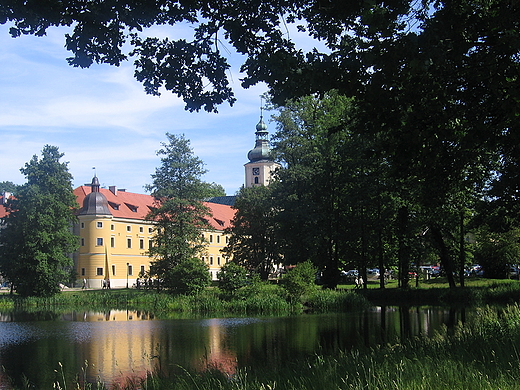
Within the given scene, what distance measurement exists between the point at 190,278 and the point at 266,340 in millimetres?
19775

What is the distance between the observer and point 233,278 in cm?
3569

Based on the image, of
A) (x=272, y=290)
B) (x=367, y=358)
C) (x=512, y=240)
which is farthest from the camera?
(x=512, y=240)

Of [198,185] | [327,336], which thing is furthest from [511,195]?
[198,185]

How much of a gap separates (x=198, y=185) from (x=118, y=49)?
136ft

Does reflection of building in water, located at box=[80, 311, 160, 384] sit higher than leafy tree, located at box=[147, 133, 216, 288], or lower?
lower

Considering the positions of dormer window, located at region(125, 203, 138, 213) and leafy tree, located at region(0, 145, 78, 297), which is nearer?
leafy tree, located at region(0, 145, 78, 297)

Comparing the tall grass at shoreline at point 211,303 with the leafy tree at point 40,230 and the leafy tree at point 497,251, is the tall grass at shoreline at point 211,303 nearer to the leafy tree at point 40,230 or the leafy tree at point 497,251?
the leafy tree at point 40,230

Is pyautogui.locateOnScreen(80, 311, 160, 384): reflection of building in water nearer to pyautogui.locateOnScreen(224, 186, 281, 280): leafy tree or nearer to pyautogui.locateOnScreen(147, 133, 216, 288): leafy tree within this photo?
pyautogui.locateOnScreen(147, 133, 216, 288): leafy tree

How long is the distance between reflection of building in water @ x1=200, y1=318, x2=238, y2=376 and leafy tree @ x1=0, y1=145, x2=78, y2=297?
75.9 ft

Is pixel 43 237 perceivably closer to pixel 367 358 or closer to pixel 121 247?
pixel 121 247

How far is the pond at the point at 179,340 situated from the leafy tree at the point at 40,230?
12.6 meters

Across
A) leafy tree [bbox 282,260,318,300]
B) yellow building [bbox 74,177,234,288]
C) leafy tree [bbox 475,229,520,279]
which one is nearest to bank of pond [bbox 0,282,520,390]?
leafy tree [bbox 282,260,318,300]

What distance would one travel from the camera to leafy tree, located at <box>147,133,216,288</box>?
48656 mm

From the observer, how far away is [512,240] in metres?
43.6
